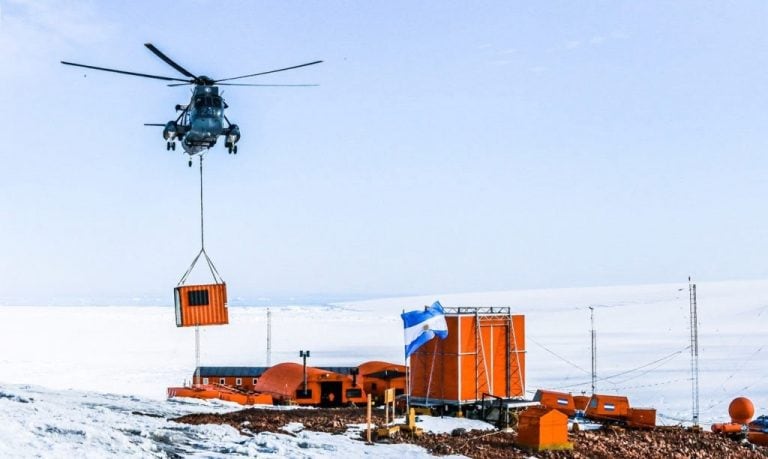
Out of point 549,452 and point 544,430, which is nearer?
point 549,452

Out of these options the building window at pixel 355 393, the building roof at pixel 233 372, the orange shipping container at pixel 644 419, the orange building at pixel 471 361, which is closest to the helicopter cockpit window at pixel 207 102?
the orange building at pixel 471 361

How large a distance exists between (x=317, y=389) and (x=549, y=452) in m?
20.4

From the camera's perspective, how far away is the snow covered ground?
21297mm

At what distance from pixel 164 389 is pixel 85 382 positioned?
22.5 ft

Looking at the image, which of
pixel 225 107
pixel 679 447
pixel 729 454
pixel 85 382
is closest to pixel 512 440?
pixel 679 447

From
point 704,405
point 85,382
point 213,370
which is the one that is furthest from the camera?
point 85,382

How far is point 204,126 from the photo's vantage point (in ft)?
113

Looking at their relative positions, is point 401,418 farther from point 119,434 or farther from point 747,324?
point 747,324

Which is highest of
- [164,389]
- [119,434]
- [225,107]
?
Result: [225,107]

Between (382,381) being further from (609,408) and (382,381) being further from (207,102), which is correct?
(207,102)

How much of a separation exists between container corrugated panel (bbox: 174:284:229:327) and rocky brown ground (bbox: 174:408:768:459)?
10.5m

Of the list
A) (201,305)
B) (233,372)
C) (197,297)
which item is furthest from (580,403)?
(233,372)

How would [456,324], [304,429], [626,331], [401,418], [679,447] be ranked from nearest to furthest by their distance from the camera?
[304,429] < [679,447] < [401,418] < [456,324] < [626,331]

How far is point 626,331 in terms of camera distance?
9006 cm
